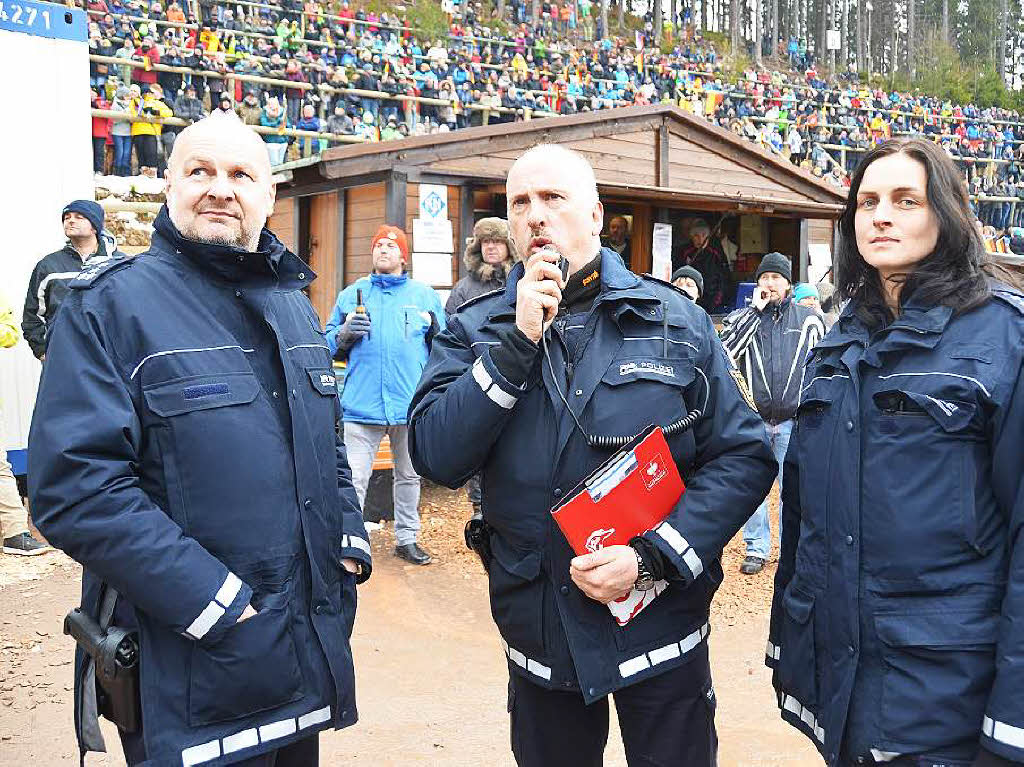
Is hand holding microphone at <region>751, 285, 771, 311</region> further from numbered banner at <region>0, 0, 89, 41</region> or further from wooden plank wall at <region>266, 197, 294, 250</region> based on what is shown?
wooden plank wall at <region>266, 197, 294, 250</region>

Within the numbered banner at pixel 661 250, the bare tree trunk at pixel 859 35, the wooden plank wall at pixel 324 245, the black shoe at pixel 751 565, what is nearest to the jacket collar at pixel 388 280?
the black shoe at pixel 751 565

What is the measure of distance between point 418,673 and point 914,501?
9.77 ft

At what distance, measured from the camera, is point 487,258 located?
244 inches

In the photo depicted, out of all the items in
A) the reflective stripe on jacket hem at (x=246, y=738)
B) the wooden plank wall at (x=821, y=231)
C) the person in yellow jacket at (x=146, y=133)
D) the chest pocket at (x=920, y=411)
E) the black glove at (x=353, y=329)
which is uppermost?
the person in yellow jacket at (x=146, y=133)

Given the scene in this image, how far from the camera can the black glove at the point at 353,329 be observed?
552 cm

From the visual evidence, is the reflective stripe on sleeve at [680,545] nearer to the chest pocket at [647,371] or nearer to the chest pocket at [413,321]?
the chest pocket at [647,371]

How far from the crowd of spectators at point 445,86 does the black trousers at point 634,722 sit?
7248 millimetres

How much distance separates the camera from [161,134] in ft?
53.3

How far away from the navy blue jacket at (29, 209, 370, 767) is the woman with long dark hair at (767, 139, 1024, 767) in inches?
46.0

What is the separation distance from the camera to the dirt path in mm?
3391

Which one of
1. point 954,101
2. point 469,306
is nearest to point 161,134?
point 469,306

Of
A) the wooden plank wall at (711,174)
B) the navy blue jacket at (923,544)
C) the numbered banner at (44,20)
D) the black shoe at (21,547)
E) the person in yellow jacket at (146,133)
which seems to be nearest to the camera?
the navy blue jacket at (923,544)

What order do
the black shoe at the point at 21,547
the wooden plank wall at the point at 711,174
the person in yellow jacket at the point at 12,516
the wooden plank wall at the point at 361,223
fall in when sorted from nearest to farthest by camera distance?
the person in yellow jacket at the point at 12,516, the black shoe at the point at 21,547, the wooden plank wall at the point at 361,223, the wooden plank wall at the point at 711,174

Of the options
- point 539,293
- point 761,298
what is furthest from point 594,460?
point 761,298
